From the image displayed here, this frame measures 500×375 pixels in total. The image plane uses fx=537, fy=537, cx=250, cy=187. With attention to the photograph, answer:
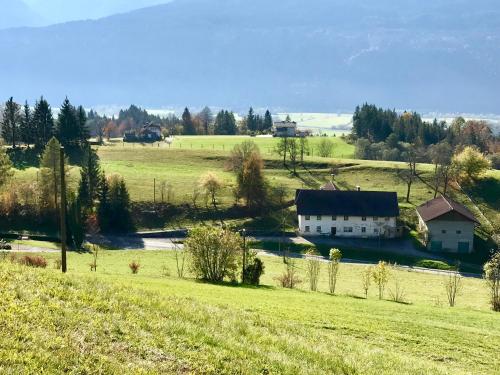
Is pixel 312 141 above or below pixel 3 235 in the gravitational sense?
above

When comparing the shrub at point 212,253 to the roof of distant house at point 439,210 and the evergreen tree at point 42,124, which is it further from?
the evergreen tree at point 42,124

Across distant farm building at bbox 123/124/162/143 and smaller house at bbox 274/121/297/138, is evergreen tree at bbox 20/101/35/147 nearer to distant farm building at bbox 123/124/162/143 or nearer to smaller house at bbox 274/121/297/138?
distant farm building at bbox 123/124/162/143

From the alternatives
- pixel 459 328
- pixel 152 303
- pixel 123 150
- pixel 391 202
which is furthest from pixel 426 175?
pixel 152 303

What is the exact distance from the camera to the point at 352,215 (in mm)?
86375

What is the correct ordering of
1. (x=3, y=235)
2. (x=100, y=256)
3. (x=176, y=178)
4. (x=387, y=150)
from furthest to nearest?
(x=387, y=150)
(x=176, y=178)
(x=3, y=235)
(x=100, y=256)

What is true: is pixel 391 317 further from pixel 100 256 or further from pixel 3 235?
pixel 3 235

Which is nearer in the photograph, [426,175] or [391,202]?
[391,202]

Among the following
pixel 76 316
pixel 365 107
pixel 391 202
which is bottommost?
pixel 391 202

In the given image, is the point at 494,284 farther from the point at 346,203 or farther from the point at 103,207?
the point at 103,207

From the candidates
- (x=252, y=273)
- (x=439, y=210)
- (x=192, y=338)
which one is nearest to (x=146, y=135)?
(x=439, y=210)

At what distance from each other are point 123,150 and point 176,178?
29.0 meters

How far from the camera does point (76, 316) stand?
1520 centimetres

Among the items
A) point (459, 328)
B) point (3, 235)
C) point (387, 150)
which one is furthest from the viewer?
point (387, 150)

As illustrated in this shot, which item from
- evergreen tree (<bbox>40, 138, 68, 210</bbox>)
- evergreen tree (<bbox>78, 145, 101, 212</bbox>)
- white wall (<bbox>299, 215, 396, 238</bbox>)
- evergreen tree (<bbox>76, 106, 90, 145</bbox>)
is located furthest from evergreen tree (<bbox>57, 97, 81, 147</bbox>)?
white wall (<bbox>299, 215, 396, 238</bbox>)
